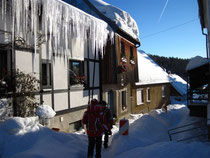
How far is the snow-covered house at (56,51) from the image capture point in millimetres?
4980

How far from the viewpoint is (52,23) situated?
5.79 metres

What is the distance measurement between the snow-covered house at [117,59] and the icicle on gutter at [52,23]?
212 centimetres

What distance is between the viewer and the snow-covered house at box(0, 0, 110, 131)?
4.98 meters

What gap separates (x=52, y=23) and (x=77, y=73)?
259 cm

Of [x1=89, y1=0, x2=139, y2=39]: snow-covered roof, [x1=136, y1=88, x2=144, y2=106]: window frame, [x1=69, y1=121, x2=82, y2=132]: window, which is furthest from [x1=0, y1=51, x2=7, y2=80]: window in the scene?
[x1=136, y1=88, x2=144, y2=106]: window frame

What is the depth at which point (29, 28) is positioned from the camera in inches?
215

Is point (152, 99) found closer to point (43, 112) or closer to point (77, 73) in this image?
point (77, 73)

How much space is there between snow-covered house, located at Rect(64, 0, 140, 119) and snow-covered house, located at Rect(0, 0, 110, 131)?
2.50ft

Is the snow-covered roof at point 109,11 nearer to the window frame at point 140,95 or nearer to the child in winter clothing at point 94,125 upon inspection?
the window frame at point 140,95

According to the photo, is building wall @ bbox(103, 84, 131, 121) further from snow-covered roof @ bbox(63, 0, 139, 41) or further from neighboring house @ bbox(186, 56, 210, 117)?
neighboring house @ bbox(186, 56, 210, 117)

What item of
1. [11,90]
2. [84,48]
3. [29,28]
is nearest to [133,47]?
[84,48]

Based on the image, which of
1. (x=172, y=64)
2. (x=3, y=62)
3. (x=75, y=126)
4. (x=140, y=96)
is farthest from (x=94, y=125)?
(x=172, y=64)

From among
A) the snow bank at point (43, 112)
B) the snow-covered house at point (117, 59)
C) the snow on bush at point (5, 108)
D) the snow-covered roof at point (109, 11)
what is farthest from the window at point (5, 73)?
the snow-covered roof at point (109, 11)

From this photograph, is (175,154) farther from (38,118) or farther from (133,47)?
(133,47)
